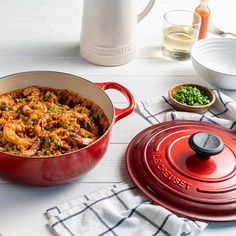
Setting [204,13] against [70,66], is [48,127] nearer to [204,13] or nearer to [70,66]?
[70,66]

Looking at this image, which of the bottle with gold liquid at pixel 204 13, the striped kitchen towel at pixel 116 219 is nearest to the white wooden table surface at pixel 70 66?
the striped kitchen towel at pixel 116 219

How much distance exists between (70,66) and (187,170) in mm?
547

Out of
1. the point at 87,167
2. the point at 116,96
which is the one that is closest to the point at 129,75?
the point at 116,96

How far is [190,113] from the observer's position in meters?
1.23

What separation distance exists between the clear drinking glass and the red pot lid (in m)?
0.39

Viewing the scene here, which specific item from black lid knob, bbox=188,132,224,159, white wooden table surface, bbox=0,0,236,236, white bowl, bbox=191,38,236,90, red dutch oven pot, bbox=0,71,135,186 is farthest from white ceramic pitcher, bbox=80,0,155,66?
black lid knob, bbox=188,132,224,159

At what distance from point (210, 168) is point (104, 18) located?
0.54 m

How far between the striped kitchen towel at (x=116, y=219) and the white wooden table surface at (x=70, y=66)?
0.09 feet

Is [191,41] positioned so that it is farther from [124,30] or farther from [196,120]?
[196,120]

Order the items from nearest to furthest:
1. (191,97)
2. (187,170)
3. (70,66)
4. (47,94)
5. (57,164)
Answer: (57,164)
(187,170)
(47,94)
(191,97)
(70,66)

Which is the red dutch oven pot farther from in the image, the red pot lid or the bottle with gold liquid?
the bottle with gold liquid

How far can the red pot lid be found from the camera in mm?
962

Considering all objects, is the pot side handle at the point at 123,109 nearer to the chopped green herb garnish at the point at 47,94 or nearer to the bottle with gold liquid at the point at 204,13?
the chopped green herb garnish at the point at 47,94

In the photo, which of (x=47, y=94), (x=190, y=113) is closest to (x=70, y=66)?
(x=47, y=94)
